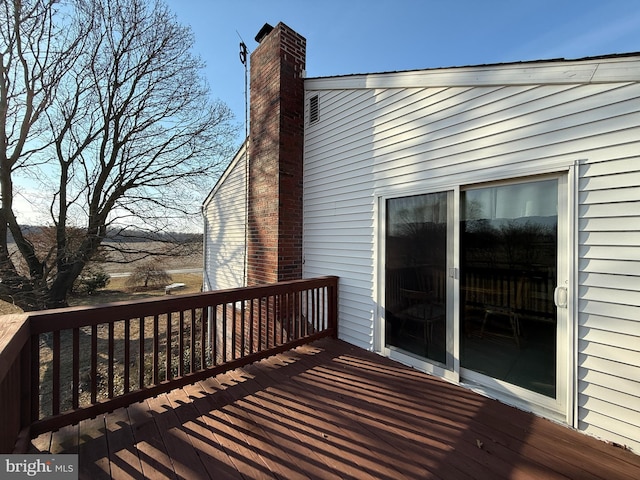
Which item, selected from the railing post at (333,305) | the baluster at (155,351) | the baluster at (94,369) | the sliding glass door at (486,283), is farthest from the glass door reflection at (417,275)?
the baluster at (94,369)

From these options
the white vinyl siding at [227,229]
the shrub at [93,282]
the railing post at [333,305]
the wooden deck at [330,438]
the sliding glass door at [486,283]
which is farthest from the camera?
the shrub at [93,282]

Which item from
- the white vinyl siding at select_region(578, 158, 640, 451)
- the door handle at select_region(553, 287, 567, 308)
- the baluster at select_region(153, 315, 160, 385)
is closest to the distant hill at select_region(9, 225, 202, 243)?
the baluster at select_region(153, 315, 160, 385)

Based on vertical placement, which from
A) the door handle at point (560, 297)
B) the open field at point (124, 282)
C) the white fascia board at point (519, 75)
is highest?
the white fascia board at point (519, 75)

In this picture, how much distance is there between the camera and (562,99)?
7.13 feet

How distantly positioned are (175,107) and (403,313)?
35.1 feet

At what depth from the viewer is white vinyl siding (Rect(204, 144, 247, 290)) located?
6.69m

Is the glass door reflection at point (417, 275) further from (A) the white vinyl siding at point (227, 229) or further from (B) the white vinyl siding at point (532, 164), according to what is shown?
(A) the white vinyl siding at point (227, 229)

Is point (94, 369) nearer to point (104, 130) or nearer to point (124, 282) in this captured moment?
point (104, 130)

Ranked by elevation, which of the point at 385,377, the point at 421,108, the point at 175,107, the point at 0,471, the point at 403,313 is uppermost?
the point at 175,107

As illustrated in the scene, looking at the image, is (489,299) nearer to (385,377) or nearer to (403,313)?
(403,313)

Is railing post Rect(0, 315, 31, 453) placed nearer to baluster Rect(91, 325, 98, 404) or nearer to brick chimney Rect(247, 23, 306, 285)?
baluster Rect(91, 325, 98, 404)

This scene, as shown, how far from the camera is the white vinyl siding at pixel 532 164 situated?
6.27ft

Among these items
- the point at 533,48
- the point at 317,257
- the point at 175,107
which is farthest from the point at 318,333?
the point at 175,107

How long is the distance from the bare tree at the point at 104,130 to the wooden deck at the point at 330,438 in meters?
9.51
